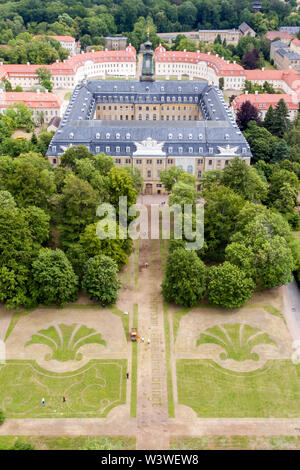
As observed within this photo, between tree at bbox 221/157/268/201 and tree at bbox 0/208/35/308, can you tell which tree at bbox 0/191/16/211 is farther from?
tree at bbox 221/157/268/201

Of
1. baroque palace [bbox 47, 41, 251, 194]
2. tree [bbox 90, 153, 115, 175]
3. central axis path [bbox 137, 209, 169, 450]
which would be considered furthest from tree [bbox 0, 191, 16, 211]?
baroque palace [bbox 47, 41, 251, 194]

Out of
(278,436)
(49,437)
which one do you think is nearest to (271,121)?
(278,436)

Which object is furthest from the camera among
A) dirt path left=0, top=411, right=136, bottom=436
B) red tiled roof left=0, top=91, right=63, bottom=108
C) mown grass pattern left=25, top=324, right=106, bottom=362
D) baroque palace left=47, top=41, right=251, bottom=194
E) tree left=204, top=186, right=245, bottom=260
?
red tiled roof left=0, top=91, right=63, bottom=108

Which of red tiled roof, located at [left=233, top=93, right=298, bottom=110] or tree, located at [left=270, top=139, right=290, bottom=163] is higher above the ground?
red tiled roof, located at [left=233, top=93, right=298, bottom=110]

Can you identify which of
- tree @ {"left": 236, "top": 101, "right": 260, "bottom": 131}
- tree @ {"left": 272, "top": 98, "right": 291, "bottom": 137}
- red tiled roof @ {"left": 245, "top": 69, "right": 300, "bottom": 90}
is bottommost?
tree @ {"left": 272, "top": 98, "right": 291, "bottom": 137}

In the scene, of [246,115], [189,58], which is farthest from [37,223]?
[189,58]

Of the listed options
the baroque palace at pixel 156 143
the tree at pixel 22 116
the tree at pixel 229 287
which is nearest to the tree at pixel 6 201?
the baroque palace at pixel 156 143

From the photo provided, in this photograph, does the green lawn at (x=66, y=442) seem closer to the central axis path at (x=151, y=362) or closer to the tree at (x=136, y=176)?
the central axis path at (x=151, y=362)
